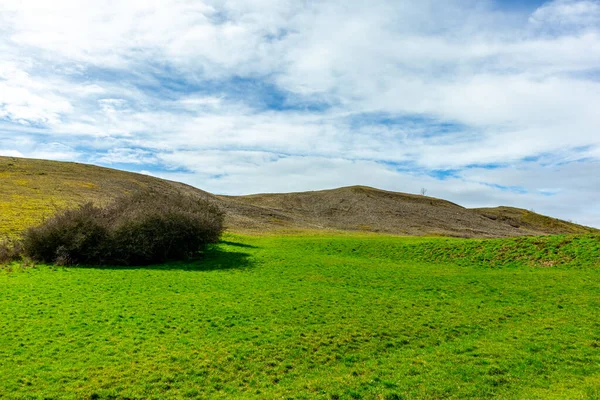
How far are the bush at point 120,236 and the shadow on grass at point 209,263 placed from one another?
114cm

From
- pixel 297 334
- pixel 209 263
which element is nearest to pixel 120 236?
pixel 209 263

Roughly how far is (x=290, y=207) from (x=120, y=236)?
224ft

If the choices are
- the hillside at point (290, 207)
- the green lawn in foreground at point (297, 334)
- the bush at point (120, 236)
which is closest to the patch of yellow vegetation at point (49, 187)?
the hillside at point (290, 207)

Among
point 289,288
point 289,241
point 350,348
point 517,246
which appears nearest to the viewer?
point 350,348

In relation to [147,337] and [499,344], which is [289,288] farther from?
[499,344]

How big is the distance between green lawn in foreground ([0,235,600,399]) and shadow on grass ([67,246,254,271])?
2477 mm

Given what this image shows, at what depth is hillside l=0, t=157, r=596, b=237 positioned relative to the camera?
64.1 m

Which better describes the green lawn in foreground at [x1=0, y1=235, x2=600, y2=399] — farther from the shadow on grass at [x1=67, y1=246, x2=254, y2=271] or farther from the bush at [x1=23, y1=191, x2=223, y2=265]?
the bush at [x1=23, y1=191, x2=223, y2=265]

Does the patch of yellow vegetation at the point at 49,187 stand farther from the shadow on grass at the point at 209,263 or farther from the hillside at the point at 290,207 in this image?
the shadow on grass at the point at 209,263

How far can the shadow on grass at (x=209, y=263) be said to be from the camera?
1251 inches

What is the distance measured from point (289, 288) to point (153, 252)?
605 inches

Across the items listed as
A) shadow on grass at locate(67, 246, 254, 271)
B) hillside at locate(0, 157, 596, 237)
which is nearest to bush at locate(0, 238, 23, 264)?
shadow on grass at locate(67, 246, 254, 271)

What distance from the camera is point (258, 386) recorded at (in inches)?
467

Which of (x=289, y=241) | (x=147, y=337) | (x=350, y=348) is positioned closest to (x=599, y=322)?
(x=350, y=348)
